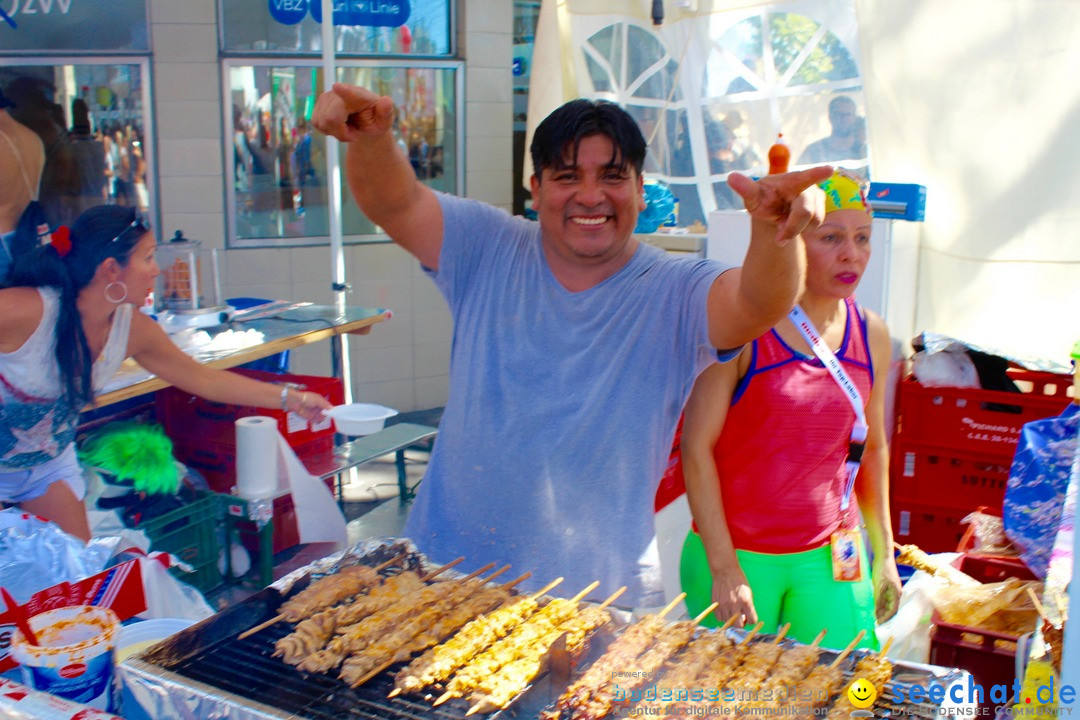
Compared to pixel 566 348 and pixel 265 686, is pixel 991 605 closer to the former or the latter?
pixel 566 348

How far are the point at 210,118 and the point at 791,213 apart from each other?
5.65 m

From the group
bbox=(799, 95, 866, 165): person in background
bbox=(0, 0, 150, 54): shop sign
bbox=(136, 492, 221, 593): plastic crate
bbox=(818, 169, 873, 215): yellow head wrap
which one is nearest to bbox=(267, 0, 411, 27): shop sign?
Answer: bbox=(0, 0, 150, 54): shop sign

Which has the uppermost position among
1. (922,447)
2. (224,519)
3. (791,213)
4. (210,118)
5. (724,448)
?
(210,118)

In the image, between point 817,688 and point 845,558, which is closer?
point 817,688

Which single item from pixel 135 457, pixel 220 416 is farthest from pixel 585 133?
pixel 220 416

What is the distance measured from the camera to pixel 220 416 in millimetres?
5199

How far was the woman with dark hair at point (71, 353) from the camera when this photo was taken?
3.31 m

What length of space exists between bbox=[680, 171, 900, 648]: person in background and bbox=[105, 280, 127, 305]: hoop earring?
7.38 ft

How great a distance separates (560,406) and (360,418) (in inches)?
79.1

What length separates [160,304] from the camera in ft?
17.8

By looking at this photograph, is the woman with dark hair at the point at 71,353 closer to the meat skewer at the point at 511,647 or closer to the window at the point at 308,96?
the meat skewer at the point at 511,647

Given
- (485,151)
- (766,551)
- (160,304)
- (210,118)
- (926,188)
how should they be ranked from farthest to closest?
(485,151)
(210,118)
(160,304)
(926,188)
(766,551)

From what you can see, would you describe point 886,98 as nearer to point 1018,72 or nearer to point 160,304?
point 1018,72

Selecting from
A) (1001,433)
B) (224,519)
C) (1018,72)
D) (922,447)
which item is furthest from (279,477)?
(1018,72)
